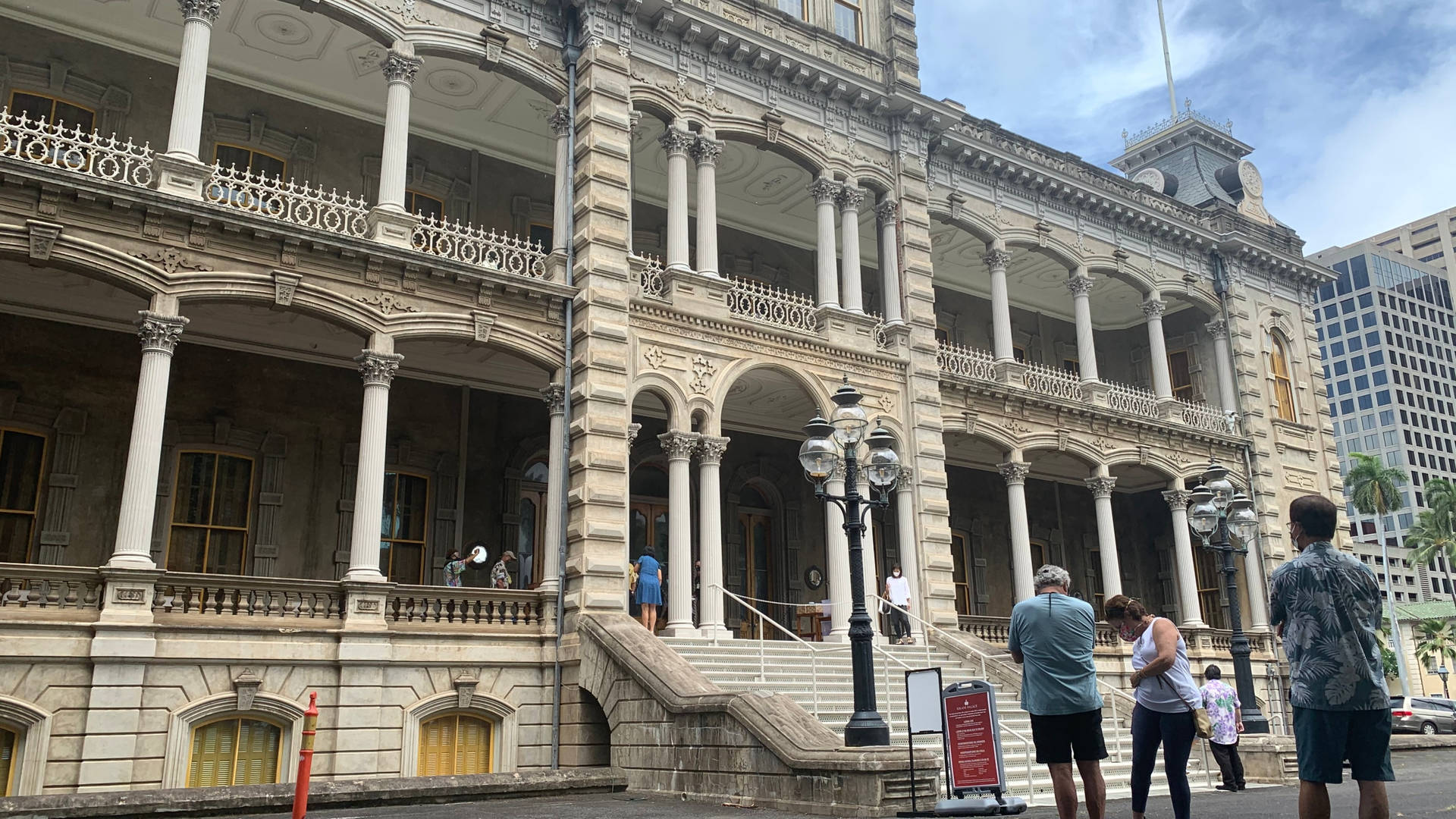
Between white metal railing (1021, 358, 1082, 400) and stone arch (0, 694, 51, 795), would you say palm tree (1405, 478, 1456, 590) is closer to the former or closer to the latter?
white metal railing (1021, 358, 1082, 400)

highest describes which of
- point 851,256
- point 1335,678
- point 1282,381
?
point 1282,381

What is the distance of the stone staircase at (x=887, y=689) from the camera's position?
14.1m

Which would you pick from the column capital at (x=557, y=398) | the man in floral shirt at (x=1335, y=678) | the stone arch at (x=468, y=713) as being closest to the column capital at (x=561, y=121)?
the column capital at (x=557, y=398)

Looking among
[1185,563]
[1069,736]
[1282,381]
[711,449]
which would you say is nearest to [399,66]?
[711,449]

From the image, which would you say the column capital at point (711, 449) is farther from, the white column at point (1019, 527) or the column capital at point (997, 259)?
the column capital at point (997, 259)

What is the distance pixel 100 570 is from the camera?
45.6ft

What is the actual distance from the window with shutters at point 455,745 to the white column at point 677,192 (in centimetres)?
848

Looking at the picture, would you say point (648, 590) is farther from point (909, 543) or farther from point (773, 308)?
point (773, 308)

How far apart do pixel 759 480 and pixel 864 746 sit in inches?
551

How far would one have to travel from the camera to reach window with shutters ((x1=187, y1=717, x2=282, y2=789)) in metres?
14.3

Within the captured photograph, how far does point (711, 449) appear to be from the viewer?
19.4 metres

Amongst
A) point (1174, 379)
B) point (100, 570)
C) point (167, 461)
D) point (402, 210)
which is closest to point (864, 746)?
point (100, 570)

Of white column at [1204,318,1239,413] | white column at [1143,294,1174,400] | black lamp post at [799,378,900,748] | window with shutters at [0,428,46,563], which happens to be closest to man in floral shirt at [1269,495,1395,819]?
black lamp post at [799,378,900,748]

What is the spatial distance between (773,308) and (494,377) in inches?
215
